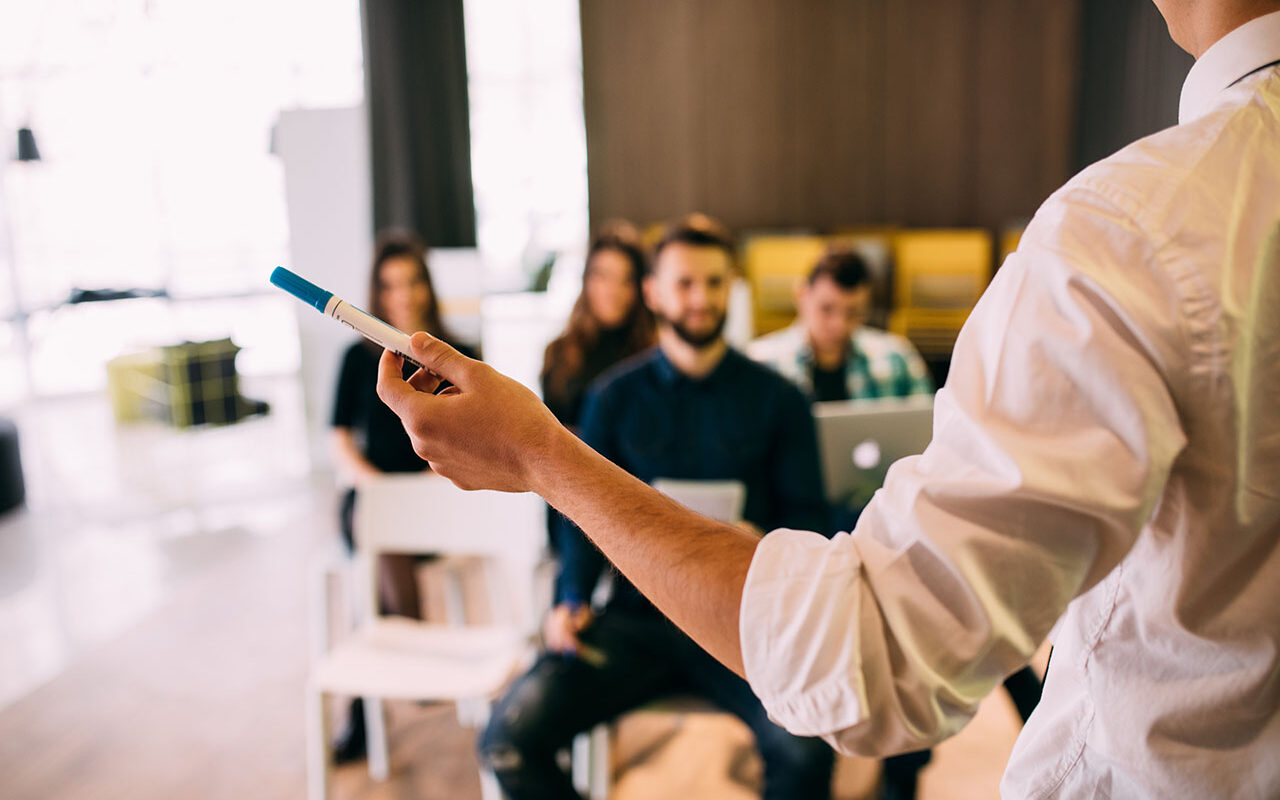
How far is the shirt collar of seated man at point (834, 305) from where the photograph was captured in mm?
3312

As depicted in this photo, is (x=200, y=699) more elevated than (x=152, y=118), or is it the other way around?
(x=152, y=118)

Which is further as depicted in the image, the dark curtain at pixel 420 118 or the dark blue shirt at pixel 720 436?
the dark curtain at pixel 420 118

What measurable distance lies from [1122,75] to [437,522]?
516 cm

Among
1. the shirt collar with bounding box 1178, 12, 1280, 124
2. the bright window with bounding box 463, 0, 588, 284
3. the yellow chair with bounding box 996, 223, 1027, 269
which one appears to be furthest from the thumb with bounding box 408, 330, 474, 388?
the bright window with bounding box 463, 0, 588, 284

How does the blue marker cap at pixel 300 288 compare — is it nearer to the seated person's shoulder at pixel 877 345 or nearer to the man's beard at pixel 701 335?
the man's beard at pixel 701 335

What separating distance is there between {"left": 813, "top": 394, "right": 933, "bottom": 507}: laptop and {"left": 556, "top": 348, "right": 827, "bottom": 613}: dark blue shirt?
146 mm

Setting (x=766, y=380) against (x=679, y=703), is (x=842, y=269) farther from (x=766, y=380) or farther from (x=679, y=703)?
(x=679, y=703)

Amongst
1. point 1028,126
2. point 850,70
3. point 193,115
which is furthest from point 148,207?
point 1028,126

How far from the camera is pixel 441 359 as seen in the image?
2.40 feet

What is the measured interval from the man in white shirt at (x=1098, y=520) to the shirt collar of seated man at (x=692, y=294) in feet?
5.77

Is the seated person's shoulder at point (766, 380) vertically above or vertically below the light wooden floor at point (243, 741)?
above

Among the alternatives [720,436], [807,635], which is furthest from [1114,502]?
[720,436]

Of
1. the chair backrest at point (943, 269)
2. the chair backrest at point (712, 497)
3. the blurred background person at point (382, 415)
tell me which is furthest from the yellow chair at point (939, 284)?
the chair backrest at point (712, 497)

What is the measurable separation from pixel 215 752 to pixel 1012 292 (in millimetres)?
2784
